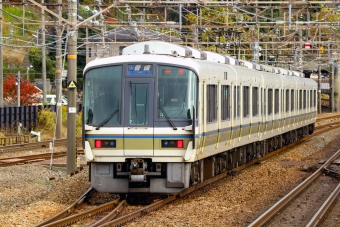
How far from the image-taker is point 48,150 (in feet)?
83.0

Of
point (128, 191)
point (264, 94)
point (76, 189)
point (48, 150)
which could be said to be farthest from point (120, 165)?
point (48, 150)

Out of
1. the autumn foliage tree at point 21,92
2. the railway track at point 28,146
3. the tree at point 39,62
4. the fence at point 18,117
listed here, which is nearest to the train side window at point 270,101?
the railway track at point 28,146

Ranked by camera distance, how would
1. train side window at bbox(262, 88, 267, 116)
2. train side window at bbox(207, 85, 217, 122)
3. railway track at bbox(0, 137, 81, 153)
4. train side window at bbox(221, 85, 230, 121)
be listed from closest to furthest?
train side window at bbox(207, 85, 217, 122) < train side window at bbox(221, 85, 230, 121) < train side window at bbox(262, 88, 267, 116) < railway track at bbox(0, 137, 81, 153)

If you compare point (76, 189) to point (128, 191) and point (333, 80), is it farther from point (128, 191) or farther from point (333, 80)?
point (333, 80)

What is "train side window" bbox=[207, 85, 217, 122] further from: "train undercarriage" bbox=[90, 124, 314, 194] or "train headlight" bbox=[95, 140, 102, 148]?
"train headlight" bbox=[95, 140, 102, 148]

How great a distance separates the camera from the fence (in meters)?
30.8

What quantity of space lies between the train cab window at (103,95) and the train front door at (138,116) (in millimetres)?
168

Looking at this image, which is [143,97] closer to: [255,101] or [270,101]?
[255,101]

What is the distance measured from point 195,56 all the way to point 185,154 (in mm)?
2593

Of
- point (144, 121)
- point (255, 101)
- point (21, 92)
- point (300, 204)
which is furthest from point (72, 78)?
point (21, 92)

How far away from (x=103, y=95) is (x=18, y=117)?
19.9 meters

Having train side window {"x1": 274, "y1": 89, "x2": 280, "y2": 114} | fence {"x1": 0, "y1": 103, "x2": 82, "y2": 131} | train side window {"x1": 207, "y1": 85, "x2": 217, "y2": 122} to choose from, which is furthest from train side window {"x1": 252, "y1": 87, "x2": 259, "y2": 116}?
fence {"x1": 0, "y1": 103, "x2": 82, "y2": 131}

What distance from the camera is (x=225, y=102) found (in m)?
15.3

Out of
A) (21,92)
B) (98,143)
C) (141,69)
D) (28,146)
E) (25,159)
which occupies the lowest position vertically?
(25,159)
